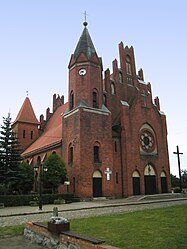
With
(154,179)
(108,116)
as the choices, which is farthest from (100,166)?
(154,179)

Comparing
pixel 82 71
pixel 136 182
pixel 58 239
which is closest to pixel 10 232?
pixel 58 239

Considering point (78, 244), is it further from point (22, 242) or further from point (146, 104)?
point (146, 104)

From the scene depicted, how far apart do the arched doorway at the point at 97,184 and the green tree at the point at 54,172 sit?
3253 mm

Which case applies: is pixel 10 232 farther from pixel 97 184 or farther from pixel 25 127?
pixel 25 127

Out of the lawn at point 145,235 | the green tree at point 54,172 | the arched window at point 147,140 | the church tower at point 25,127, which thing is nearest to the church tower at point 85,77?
the green tree at point 54,172

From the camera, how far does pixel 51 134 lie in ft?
128

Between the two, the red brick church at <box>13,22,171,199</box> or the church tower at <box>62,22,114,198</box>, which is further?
the red brick church at <box>13,22,171,199</box>

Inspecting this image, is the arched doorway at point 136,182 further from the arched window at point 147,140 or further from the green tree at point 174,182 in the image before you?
the green tree at point 174,182

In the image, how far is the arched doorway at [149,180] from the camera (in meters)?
33.9

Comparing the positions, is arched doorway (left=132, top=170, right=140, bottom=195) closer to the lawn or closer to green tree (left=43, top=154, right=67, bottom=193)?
green tree (left=43, top=154, right=67, bottom=193)

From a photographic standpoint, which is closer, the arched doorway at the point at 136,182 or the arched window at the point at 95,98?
the arched window at the point at 95,98

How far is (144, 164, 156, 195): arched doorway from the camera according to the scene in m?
33.9

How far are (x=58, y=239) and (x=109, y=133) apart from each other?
79.1 ft

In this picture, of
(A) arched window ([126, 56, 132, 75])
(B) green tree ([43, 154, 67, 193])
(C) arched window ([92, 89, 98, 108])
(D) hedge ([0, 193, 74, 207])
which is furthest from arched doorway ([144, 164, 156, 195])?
(A) arched window ([126, 56, 132, 75])
